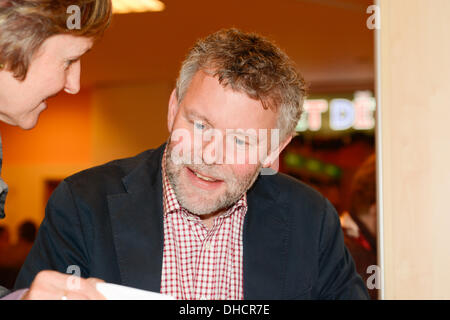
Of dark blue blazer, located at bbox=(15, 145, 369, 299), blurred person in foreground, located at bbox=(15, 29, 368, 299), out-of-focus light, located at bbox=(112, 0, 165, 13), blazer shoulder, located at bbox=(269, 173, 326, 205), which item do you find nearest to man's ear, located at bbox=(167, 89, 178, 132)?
blurred person in foreground, located at bbox=(15, 29, 368, 299)

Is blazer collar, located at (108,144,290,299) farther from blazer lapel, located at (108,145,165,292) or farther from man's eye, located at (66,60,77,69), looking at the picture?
man's eye, located at (66,60,77,69)

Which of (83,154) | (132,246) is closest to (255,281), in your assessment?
(132,246)

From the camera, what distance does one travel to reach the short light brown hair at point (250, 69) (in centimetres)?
116

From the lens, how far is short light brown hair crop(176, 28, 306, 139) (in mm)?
1162

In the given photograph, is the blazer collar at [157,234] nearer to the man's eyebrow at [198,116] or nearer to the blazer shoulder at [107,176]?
the blazer shoulder at [107,176]

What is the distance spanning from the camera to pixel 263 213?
1.30 metres

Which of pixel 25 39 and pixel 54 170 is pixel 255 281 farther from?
pixel 54 170

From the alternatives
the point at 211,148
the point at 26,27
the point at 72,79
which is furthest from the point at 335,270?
the point at 26,27

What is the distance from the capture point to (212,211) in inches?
46.0

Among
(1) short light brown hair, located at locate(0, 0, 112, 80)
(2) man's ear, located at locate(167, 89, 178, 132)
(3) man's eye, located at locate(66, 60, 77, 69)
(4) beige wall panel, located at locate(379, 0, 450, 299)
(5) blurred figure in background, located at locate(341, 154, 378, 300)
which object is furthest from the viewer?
(5) blurred figure in background, located at locate(341, 154, 378, 300)

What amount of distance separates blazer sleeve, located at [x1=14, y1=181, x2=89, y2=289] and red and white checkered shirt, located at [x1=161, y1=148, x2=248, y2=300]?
0.20 metres

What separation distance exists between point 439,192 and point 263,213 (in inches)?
17.0

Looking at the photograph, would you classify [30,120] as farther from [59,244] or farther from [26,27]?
[59,244]

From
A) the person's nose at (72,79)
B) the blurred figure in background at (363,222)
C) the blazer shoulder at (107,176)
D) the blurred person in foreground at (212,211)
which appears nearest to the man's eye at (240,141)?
the blurred person in foreground at (212,211)
